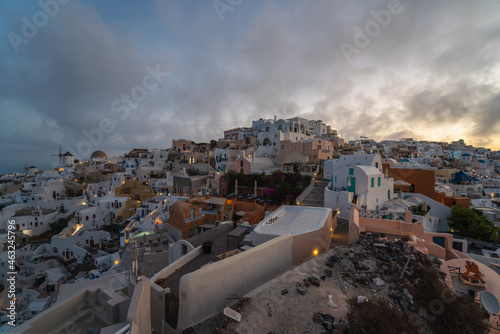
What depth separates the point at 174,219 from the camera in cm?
1958

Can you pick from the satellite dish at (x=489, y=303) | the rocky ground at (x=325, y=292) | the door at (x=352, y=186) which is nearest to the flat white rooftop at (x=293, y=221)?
the rocky ground at (x=325, y=292)

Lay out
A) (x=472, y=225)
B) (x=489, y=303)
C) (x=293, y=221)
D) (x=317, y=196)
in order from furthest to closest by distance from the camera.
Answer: (x=317, y=196) < (x=472, y=225) < (x=293, y=221) < (x=489, y=303)

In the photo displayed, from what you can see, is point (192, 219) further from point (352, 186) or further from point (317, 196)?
point (352, 186)

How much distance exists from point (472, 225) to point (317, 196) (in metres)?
11.6

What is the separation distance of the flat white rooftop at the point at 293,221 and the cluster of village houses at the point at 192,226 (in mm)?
80

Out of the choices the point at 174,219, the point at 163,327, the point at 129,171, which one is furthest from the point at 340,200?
the point at 129,171

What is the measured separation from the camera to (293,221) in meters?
10.7

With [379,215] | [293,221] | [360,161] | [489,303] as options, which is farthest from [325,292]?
[360,161]

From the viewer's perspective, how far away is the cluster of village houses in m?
5.56

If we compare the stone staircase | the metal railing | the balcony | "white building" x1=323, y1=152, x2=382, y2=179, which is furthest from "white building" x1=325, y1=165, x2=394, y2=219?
the balcony

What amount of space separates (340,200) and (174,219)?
14.5 metres

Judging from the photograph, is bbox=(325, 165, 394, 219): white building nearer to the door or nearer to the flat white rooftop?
the door

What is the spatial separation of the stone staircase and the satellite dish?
10.1 metres

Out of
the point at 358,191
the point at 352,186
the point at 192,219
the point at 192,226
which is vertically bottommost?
the point at 192,226
